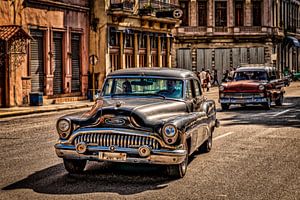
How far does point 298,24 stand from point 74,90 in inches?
2018

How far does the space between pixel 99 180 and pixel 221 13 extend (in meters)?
53.6

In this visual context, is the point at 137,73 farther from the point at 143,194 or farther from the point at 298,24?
the point at 298,24

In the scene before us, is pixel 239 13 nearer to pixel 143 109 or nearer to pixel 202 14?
pixel 202 14

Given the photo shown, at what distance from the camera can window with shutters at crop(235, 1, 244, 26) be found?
6206 cm

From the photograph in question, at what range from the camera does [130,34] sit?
41094 mm

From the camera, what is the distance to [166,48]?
157 feet

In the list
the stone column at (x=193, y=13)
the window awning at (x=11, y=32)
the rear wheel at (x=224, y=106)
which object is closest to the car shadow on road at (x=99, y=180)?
the rear wheel at (x=224, y=106)

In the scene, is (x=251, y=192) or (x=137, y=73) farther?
(x=137, y=73)

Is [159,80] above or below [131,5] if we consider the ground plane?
below

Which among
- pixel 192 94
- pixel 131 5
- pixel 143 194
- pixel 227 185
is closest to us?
pixel 143 194

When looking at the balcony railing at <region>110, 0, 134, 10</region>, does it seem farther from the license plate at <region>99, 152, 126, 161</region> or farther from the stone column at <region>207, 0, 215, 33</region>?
the license plate at <region>99, 152, 126, 161</region>

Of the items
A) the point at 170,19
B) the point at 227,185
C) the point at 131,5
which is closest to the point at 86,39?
the point at 131,5

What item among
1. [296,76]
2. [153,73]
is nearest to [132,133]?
[153,73]

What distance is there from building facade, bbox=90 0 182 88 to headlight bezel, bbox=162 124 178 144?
27.8 m
